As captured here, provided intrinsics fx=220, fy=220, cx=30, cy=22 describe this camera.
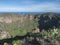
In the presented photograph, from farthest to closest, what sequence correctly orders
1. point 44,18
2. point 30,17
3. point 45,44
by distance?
point 30,17, point 44,18, point 45,44

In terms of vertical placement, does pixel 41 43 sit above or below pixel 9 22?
above

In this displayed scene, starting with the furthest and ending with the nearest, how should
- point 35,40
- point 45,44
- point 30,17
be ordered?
point 30,17
point 35,40
point 45,44

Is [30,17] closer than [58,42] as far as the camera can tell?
No

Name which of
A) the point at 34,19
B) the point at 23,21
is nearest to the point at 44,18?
the point at 34,19

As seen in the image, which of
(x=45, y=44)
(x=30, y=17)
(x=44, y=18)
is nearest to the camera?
(x=45, y=44)

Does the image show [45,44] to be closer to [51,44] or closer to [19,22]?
[51,44]

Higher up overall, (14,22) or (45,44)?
(45,44)

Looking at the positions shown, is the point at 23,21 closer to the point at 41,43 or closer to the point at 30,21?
the point at 30,21

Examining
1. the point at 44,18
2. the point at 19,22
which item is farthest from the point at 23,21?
the point at 44,18

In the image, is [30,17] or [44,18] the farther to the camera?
[30,17]
